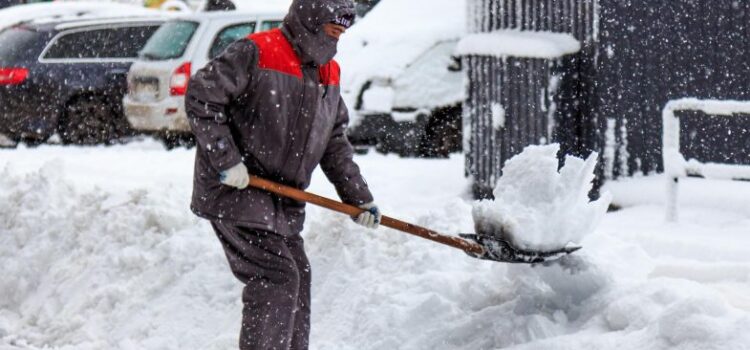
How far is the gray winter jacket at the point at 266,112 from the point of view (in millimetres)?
4742

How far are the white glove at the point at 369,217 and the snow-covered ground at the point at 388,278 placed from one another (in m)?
0.65

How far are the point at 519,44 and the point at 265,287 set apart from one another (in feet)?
13.0

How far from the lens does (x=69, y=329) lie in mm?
7023

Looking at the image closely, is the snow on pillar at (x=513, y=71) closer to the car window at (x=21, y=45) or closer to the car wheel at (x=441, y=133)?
the car wheel at (x=441, y=133)

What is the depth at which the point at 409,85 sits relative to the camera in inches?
435

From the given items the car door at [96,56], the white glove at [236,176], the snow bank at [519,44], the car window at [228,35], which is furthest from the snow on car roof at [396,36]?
the white glove at [236,176]

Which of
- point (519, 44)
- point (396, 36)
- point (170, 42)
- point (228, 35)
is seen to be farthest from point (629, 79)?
point (170, 42)

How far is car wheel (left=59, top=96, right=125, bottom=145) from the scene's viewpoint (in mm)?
14078

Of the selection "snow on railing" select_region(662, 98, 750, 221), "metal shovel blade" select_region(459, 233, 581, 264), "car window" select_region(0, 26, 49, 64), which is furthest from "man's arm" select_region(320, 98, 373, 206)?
"car window" select_region(0, 26, 49, 64)

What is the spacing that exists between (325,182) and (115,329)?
331 cm

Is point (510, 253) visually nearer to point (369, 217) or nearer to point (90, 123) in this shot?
point (369, 217)

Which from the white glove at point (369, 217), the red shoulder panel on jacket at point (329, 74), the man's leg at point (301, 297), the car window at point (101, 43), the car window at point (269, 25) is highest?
the red shoulder panel on jacket at point (329, 74)

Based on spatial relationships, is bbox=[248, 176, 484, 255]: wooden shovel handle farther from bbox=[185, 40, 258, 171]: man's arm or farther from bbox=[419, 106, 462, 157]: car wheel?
bbox=[419, 106, 462, 157]: car wheel

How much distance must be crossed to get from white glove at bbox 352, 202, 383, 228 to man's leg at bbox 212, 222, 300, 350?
1.23 ft
